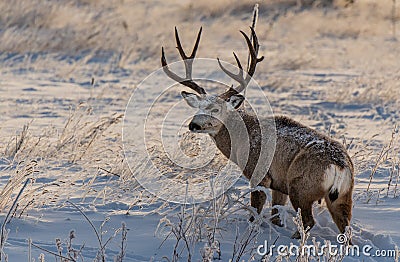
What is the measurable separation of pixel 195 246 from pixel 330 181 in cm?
112

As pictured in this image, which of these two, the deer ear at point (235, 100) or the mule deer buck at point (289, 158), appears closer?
the mule deer buck at point (289, 158)

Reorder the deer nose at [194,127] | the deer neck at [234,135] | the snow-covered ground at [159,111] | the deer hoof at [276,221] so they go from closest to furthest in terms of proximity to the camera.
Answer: the snow-covered ground at [159,111], the deer hoof at [276,221], the deer nose at [194,127], the deer neck at [234,135]

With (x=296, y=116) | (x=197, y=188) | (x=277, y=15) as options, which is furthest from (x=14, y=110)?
(x=277, y=15)

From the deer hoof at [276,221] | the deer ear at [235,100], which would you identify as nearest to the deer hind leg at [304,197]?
the deer hoof at [276,221]

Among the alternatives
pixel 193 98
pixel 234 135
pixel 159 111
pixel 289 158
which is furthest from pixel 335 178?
pixel 159 111

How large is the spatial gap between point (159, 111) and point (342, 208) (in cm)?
598

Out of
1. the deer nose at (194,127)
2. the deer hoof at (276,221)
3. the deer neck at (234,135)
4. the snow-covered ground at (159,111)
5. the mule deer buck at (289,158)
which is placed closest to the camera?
the snow-covered ground at (159,111)

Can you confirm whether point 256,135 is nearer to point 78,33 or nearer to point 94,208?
point 94,208

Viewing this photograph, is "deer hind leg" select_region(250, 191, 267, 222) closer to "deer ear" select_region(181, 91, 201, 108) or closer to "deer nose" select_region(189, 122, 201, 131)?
"deer nose" select_region(189, 122, 201, 131)

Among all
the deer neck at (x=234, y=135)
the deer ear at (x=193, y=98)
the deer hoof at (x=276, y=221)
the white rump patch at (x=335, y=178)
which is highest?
the deer ear at (x=193, y=98)

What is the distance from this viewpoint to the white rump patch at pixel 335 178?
19.5 ft

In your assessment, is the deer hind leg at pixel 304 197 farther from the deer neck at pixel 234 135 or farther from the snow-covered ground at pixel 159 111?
the deer neck at pixel 234 135

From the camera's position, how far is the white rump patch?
5.94m

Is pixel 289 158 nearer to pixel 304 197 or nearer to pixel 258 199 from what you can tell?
pixel 304 197
